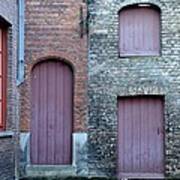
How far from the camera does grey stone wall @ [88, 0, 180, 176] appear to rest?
50.6 feet

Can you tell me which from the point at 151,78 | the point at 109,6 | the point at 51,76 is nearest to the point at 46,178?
the point at 51,76

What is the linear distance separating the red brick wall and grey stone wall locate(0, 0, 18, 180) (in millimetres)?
1674

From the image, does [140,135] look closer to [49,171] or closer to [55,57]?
[49,171]

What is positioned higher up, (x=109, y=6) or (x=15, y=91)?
(x=109, y=6)

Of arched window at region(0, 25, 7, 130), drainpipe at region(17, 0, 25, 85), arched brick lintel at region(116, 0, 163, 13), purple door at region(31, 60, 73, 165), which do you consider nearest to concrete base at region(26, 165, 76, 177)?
purple door at region(31, 60, 73, 165)

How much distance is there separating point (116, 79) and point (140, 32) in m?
1.47

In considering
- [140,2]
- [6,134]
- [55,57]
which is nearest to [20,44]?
[55,57]

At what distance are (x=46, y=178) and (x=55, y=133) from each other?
1.28 meters

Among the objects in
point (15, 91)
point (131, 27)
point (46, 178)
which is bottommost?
point (46, 178)

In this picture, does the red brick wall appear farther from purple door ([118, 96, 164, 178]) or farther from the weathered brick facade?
purple door ([118, 96, 164, 178])

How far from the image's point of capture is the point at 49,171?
15.5m

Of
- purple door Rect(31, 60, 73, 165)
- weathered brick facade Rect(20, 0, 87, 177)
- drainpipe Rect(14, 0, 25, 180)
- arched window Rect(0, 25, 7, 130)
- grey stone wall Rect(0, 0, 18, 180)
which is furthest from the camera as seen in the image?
purple door Rect(31, 60, 73, 165)

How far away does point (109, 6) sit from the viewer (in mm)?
15703

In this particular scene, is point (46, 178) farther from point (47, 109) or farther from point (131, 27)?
point (131, 27)
